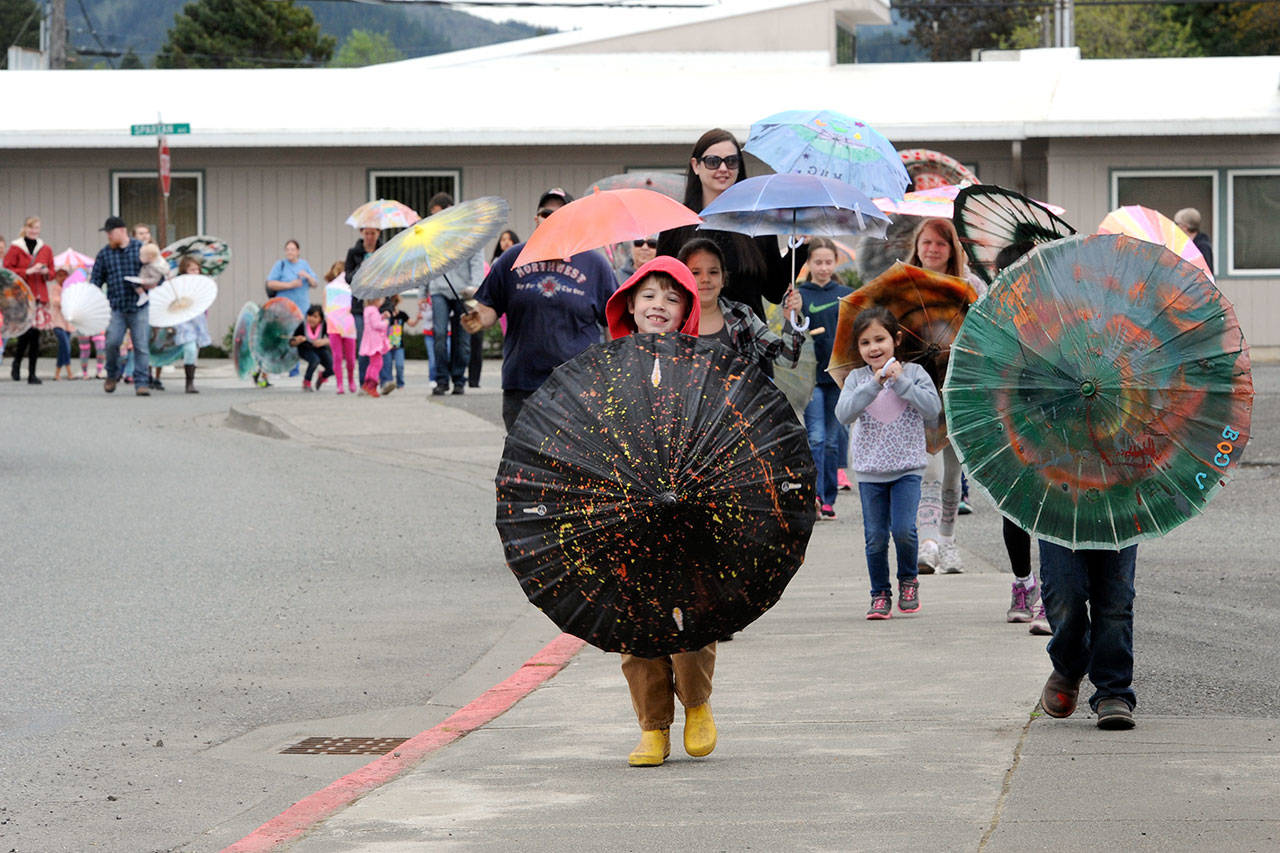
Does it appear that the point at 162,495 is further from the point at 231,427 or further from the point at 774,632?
the point at 774,632

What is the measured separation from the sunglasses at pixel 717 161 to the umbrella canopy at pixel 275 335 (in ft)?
48.8

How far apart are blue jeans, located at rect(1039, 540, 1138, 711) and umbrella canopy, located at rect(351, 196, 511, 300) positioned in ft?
13.9

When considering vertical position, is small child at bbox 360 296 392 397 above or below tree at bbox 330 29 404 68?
below

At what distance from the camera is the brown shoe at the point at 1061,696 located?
→ 6133 millimetres

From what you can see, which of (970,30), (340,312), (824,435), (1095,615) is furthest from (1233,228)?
(970,30)

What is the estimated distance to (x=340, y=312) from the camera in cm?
2098

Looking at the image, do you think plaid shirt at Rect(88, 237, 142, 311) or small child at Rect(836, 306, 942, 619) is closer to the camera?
small child at Rect(836, 306, 942, 619)

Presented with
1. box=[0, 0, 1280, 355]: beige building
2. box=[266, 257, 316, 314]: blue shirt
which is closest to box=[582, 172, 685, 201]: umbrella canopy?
Answer: box=[266, 257, 316, 314]: blue shirt

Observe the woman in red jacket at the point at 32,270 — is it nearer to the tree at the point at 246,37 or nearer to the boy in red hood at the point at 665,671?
the boy in red hood at the point at 665,671

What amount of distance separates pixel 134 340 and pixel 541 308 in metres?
13.5

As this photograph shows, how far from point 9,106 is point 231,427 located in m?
14.1

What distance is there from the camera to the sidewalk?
4.91 metres

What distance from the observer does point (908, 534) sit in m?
8.27

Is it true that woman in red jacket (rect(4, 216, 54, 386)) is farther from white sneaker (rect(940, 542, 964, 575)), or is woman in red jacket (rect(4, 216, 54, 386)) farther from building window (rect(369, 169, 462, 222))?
white sneaker (rect(940, 542, 964, 575))
